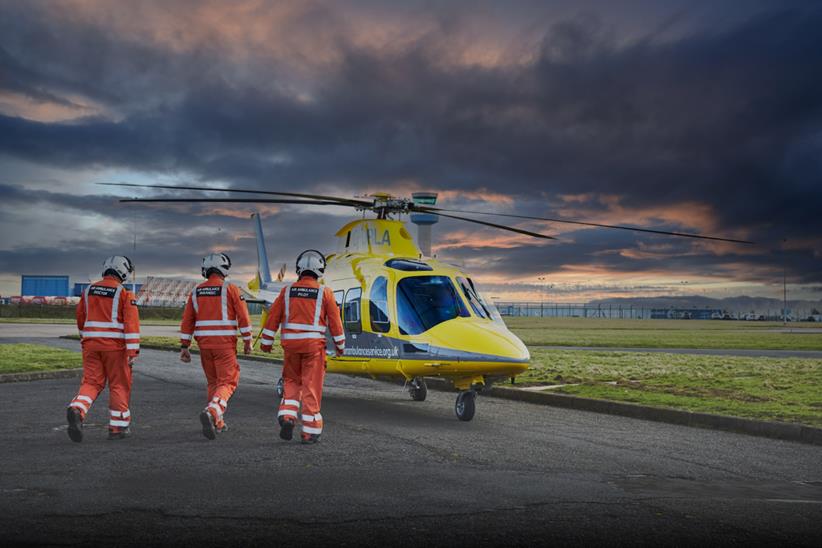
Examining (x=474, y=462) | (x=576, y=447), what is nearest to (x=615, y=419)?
(x=576, y=447)

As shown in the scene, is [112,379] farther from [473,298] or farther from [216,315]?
[473,298]

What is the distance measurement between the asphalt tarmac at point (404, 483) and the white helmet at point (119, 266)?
193 centimetres

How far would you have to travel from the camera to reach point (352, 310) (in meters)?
12.7

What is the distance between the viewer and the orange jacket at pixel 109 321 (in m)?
9.33

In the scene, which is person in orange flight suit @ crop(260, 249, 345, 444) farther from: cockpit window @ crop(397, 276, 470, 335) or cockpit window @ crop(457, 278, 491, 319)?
cockpit window @ crop(457, 278, 491, 319)

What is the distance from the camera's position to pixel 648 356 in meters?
24.8

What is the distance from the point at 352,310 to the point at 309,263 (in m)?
2.89

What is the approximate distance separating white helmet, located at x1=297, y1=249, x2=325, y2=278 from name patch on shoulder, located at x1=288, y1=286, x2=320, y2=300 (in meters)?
0.28

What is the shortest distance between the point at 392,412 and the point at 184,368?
1000 cm

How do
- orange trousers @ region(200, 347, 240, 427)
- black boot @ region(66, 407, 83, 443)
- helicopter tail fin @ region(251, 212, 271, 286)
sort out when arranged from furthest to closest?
helicopter tail fin @ region(251, 212, 271, 286), orange trousers @ region(200, 347, 240, 427), black boot @ region(66, 407, 83, 443)

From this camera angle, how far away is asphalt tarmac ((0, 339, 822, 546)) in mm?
5223

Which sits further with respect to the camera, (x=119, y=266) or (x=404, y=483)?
(x=119, y=266)

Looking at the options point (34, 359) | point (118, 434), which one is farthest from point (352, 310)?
point (34, 359)

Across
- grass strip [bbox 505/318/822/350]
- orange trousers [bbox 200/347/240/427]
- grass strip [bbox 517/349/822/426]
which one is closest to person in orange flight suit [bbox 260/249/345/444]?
orange trousers [bbox 200/347/240/427]
